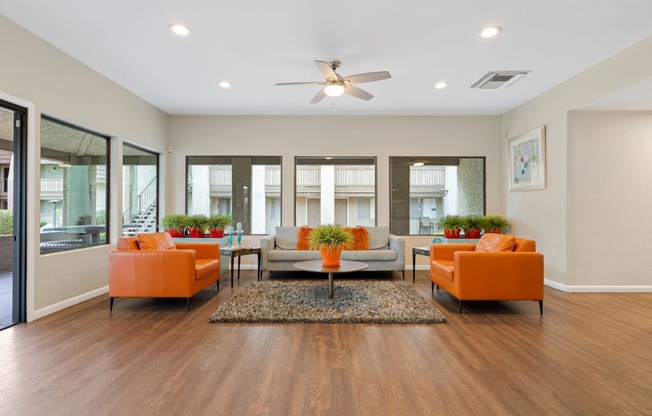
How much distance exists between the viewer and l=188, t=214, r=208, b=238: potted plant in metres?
5.81

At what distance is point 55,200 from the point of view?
392 centimetres

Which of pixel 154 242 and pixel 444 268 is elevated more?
pixel 154 242

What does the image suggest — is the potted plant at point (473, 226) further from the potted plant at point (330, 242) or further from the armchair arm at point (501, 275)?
the potted plant at point (330, 242)

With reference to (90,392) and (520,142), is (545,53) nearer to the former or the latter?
(520,142)

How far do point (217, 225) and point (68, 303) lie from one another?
240cm

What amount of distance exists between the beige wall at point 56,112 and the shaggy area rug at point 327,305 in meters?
1.88

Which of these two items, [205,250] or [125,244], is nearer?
[125,244]

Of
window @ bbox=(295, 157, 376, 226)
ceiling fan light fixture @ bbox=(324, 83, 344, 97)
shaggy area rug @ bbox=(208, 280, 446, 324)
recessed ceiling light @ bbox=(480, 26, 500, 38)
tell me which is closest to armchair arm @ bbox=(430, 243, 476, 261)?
shaggy area rug @ bbox=(208, 280, 446, 324)

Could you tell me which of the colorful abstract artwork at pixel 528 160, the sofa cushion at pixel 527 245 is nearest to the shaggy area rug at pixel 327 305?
the sofa cushion at pixel 527 245

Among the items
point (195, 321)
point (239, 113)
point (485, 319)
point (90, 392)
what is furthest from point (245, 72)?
point (485, 319)

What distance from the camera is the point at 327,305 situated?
12.5 feet

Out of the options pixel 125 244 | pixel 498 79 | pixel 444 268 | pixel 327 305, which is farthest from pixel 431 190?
pixel 125 244

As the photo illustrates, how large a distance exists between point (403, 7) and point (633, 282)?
189 inches

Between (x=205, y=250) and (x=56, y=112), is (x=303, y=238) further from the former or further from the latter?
(x=56, y=112)
